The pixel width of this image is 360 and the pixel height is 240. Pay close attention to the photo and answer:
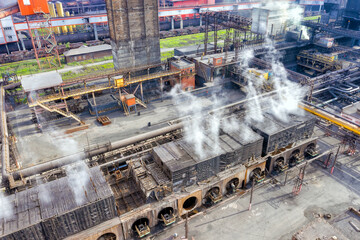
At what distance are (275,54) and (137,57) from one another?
2806 centimetres

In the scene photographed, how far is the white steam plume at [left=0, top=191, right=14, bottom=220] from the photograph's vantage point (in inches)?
698

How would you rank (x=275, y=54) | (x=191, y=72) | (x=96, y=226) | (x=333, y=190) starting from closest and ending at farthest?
(x=96, y=226) < (x=333, y=190) < (x=191, y=72) < (x=275, y=54)

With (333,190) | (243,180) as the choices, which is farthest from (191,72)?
(333,190)

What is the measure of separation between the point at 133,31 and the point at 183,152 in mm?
27438

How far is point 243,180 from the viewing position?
83.3 ft

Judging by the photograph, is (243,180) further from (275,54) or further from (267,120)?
(275,54)

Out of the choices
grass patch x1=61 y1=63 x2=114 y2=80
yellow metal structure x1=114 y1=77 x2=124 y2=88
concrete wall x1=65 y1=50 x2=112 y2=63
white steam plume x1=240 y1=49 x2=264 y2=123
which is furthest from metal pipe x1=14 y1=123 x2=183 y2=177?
concrete wall x1=65 y1=50 x2=112 y2=63

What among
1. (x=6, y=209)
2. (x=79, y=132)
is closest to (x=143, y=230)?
(x=6, y=209)

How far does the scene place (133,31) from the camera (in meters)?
43.1

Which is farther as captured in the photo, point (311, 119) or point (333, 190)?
point (311, 119)

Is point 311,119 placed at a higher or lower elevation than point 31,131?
higher

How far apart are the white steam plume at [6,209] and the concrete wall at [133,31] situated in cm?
2941

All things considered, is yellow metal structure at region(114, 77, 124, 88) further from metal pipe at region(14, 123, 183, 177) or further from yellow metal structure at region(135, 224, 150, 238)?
yellow metal structure at region(135, 224, 150, 238)

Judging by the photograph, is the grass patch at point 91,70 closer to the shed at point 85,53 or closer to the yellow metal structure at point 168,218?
the shed at point 85,53
